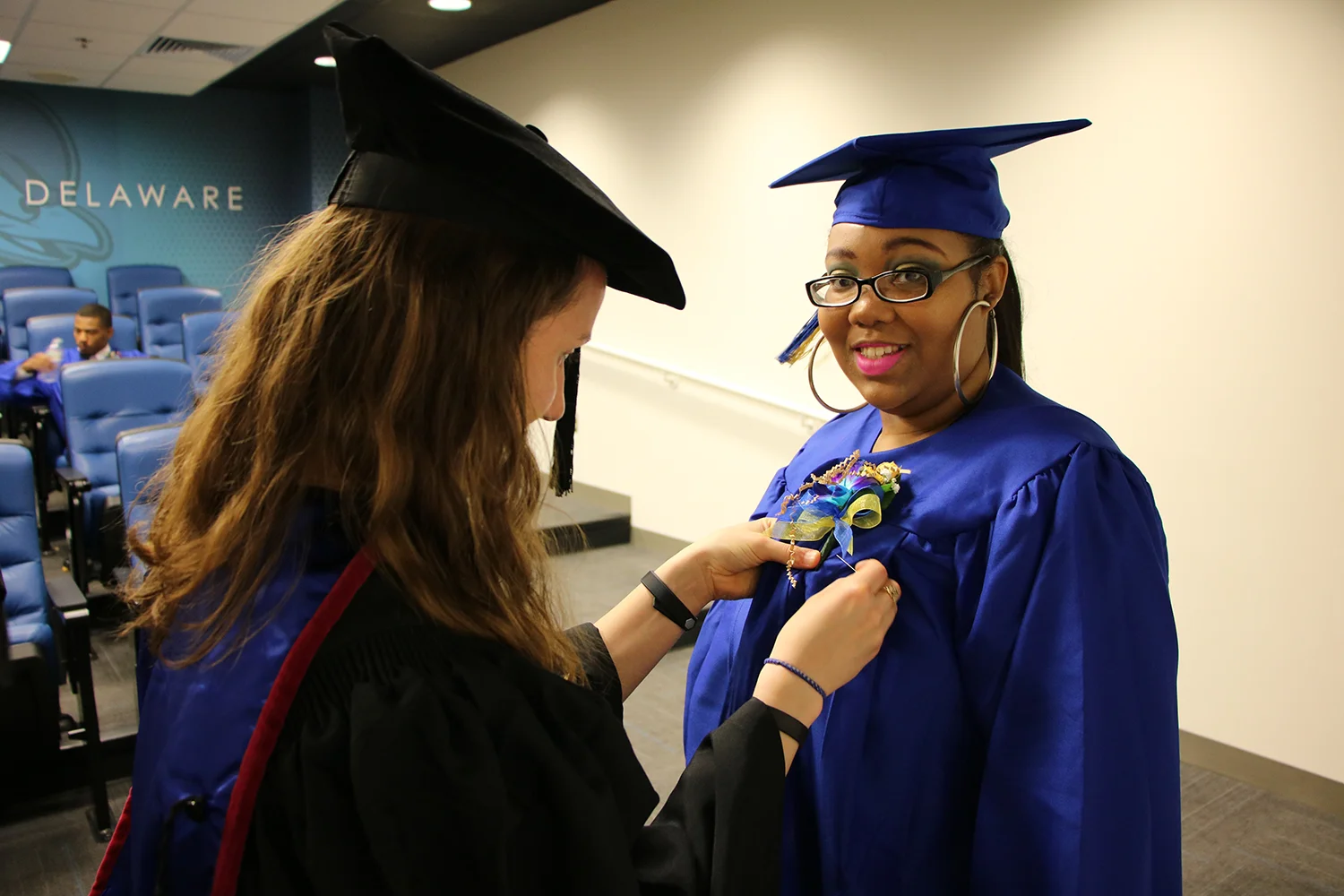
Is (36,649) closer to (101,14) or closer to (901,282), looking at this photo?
(901,282)

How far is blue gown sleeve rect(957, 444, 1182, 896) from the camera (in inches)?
40.1

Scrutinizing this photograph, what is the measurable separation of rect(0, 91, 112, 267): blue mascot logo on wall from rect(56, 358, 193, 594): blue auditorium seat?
5.89 m

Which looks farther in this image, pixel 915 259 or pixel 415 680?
pixel 915 259

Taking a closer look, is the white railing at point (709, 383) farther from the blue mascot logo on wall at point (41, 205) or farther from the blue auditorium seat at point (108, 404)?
the blue mascot logo on wall at point (41, 205)

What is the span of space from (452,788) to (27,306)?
8010 millimetres

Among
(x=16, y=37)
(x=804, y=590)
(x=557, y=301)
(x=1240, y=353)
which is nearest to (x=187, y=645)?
(x=557, y=301)

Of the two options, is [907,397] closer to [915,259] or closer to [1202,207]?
[915,259]

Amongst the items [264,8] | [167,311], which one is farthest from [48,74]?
[264,8]

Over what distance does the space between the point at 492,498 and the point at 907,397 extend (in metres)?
0.61

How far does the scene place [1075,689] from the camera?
1.01m

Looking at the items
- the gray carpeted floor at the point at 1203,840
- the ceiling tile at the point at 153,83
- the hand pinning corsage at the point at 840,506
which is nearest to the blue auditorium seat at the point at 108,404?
the gray carpeted floor at the point at 1203,840

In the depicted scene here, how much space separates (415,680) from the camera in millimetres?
772

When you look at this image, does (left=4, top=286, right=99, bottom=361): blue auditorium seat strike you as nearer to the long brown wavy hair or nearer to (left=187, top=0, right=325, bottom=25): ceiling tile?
(left=187, top=0, right=325, bottom=25): ceiling tile

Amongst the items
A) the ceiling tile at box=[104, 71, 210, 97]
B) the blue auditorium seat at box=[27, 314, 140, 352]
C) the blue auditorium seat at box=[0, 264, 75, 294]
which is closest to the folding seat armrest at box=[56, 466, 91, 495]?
the blue auditorium seat at box=[27, 314, 140, 352]
